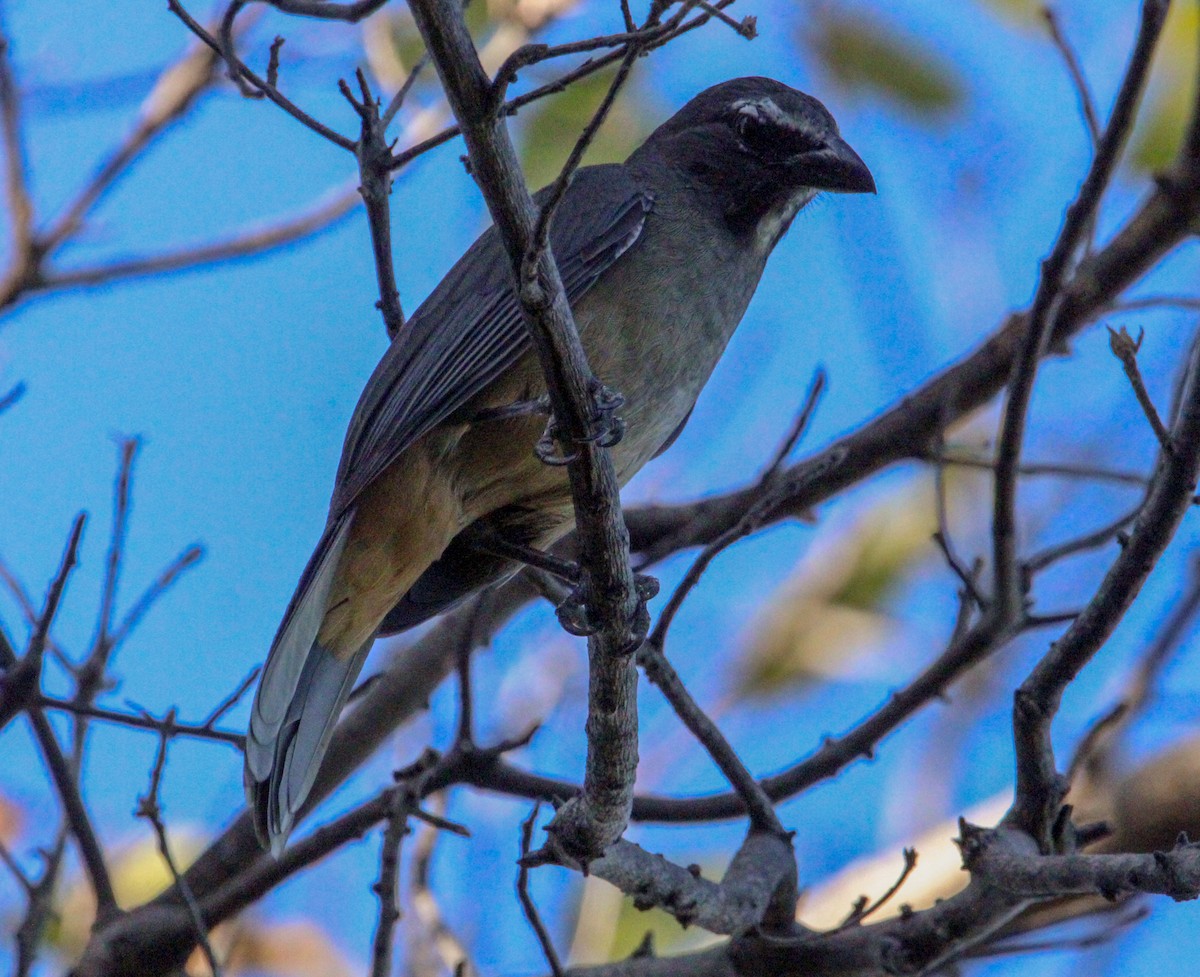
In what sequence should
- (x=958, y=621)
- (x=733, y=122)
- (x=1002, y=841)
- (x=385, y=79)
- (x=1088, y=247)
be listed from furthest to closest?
(x=385, y=79) → (x=733, y=122) → (x=958, y=621) → (x=1088, y=247) → (x=1002, y=841)

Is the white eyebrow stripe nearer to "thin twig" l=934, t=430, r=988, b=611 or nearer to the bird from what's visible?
the bird

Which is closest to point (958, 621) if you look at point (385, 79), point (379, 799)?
point (379, 799)

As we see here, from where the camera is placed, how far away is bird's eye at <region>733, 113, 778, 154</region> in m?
4.39

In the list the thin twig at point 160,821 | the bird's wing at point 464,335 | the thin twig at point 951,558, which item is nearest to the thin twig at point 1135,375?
the thin twig at point 951,558

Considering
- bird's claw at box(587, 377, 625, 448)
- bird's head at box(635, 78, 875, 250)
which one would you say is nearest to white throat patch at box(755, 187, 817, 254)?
bird's head at box(635, 78, 875, 250)

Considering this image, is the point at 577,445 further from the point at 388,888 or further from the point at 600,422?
the point at 388,888

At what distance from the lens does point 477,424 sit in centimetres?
372

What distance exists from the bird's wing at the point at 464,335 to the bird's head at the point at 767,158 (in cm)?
34

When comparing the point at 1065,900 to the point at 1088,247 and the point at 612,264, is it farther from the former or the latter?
the point at 612,264

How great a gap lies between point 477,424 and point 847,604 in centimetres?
400

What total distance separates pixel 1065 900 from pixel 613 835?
1.41m

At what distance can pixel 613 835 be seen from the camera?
2.94 metres

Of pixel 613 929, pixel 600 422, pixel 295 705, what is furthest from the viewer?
pixel 613 929

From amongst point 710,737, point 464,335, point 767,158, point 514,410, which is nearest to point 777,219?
point 767,158
